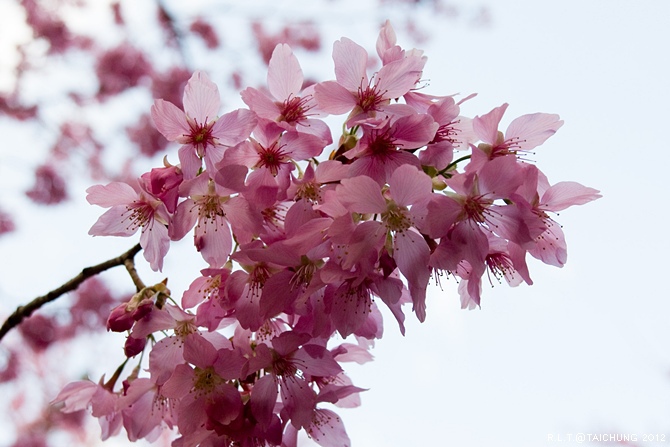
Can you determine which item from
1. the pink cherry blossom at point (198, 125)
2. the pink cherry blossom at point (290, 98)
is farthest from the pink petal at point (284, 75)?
the pink cherry blossom at point (198, 125)

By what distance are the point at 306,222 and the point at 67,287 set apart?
675 millimetres

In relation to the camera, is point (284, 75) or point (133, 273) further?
point (133, 273)

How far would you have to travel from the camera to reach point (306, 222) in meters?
0.82

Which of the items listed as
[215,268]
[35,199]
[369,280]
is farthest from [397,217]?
[35,199]

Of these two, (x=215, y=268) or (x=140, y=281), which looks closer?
(x=215, y=268)

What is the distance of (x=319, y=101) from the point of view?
907mm

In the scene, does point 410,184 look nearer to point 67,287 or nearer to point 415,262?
point 415,262

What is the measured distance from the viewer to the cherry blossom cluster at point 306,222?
0.80m

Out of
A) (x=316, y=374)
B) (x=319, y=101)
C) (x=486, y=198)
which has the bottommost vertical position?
(x=316, y=374)

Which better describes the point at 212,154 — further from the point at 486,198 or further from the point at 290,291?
the point at 486,198

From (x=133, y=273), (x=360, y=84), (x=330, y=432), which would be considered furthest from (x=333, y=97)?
(x=330, y=432)

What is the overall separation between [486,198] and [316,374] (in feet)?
1.43

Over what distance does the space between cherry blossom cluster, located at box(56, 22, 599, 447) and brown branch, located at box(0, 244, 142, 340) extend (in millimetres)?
130

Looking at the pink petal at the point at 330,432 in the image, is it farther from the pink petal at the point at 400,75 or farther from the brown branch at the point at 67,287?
the pink petal at the point at 400,75
